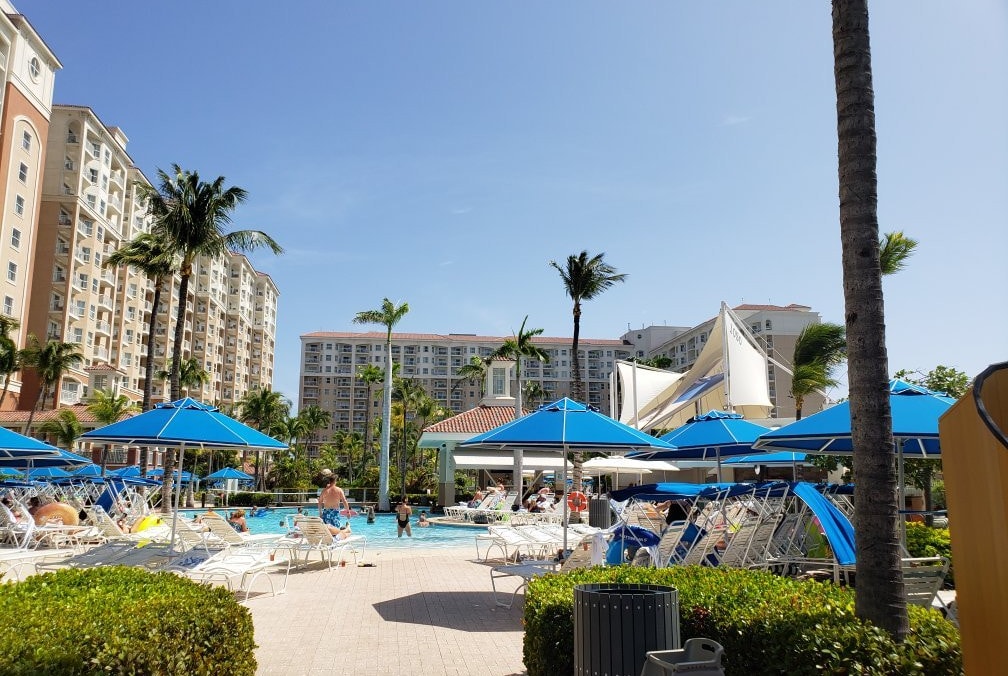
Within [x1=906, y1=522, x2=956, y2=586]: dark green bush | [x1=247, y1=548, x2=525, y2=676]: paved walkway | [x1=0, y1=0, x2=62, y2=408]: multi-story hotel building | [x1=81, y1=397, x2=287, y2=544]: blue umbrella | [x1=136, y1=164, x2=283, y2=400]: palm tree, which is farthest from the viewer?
[x1=0, y1=0, x2=62, y2=408]: multi-story hotel building

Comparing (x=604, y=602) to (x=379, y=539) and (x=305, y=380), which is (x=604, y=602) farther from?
(x=305, y=380)

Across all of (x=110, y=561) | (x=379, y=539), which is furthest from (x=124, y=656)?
(x=379, y=539)

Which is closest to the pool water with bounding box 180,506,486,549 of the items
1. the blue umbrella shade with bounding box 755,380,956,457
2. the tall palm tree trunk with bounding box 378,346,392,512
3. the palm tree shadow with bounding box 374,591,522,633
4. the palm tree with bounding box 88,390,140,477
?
the tall palm tree trunk with bounding box 378,346,392,512

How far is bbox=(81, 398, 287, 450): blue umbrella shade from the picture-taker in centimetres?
1080

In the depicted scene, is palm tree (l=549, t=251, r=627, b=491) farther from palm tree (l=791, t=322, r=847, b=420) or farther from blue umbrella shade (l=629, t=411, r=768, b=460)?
blue umbrella shade (l=629, t=411, r=768, b=460)

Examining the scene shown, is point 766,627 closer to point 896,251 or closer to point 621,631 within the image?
point 621,631

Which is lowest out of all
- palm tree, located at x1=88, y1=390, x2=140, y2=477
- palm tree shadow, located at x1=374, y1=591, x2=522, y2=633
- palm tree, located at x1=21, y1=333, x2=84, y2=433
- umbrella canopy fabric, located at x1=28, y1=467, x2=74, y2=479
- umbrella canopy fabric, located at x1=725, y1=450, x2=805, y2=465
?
palm tree shadow, located at x1=374, y1=591, x2=522, y2=633

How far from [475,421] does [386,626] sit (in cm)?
2975

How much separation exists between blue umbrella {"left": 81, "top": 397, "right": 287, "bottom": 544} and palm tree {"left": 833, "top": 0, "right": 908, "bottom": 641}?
8839mm

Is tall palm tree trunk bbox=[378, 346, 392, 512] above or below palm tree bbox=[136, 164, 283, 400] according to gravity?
below

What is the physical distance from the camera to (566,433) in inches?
394

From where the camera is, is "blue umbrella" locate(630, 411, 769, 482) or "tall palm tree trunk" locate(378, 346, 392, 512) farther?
"tall palm tree trunk" locate(378, 346, 392, 512)

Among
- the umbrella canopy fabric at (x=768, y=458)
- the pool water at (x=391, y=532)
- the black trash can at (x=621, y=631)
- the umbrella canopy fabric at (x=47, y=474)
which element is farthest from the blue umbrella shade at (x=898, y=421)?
the umbrella canopy fabric at (x=47, y=474)

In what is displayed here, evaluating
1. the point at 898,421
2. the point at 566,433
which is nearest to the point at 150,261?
the point at 566,433
